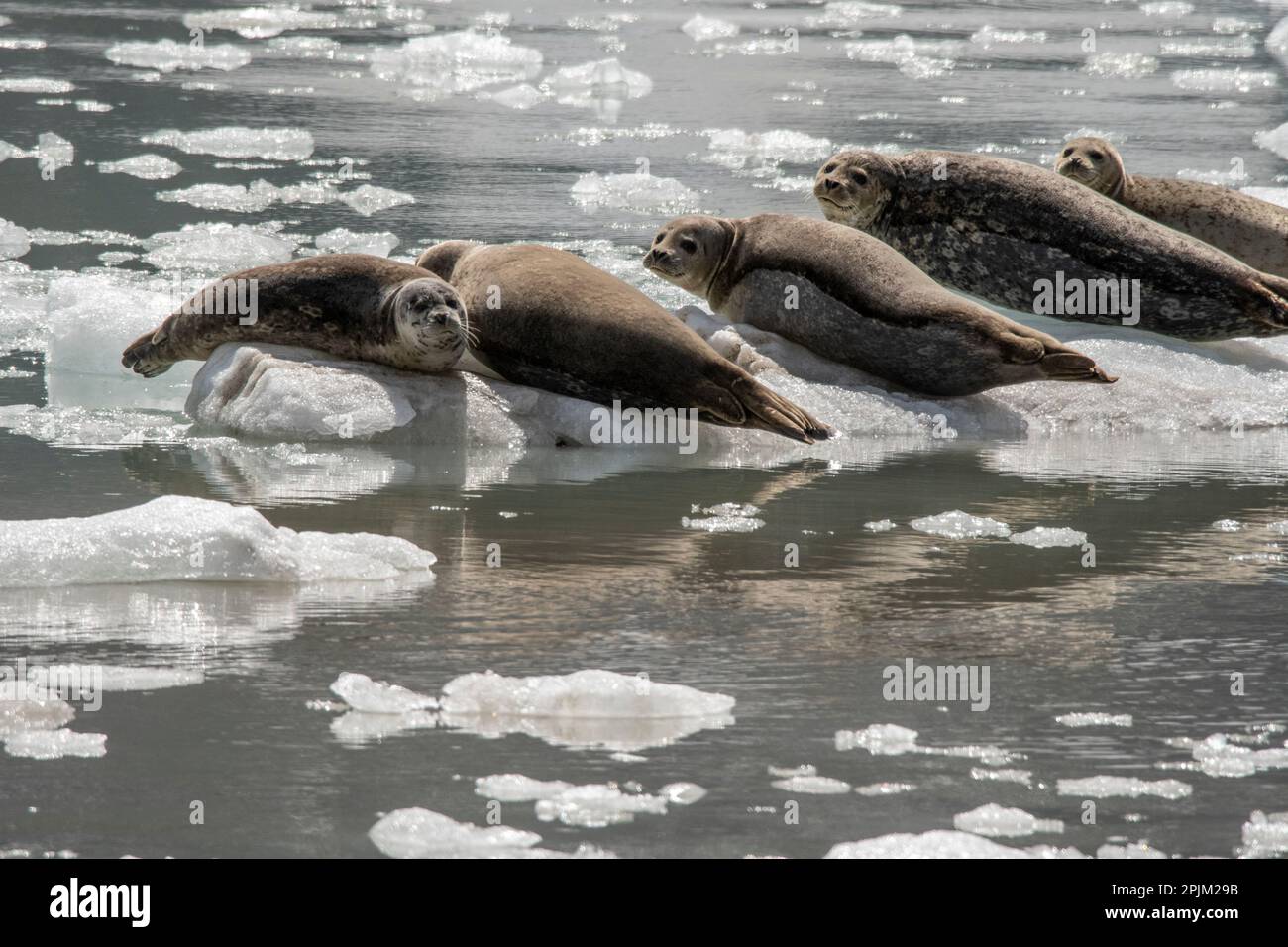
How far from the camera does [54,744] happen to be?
127 inches

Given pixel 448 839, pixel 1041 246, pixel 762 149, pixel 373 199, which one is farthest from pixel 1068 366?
pixel 762 149

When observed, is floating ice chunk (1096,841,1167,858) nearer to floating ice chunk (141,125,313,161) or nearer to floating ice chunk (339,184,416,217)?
floating ice chunk (339,184,416,217)

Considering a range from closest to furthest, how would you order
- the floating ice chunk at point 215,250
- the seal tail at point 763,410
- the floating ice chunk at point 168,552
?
the floating ice chunk at point 168,552, the seal tail at point 763,410, the floating ice chunk at point 215,250

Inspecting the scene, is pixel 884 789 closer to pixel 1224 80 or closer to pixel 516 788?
pixel 516 788

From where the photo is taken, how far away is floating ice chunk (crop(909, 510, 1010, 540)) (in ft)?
16.4

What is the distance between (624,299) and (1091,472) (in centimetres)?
174

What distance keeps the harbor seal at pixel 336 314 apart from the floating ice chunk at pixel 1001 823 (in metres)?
3.67

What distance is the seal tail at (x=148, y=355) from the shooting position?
23.0 feet

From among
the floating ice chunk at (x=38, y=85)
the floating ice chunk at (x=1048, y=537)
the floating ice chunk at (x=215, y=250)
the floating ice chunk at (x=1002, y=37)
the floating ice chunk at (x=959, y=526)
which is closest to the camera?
Result: the floating ice chunk at (x=1048, y=537)

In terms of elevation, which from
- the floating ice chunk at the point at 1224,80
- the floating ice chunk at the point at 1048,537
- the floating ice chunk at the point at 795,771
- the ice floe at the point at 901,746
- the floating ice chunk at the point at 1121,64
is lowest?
the floating ice chunk at the point at 795,771

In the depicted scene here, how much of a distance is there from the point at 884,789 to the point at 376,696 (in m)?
0.97

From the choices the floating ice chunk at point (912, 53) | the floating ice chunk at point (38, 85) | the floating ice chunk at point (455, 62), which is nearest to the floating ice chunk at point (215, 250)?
the floating ice chunk at point (38, 85)

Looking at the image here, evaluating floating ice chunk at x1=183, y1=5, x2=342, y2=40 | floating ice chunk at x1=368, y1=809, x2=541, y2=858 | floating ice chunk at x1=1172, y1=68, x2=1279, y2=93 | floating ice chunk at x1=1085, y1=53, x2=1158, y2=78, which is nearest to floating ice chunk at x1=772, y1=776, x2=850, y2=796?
floating ice chunk at x1=368, y1=809, x2=541, y2=858

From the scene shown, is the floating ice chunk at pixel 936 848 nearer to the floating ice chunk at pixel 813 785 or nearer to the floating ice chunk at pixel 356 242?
the floating ice chunk at pixel 813 785
